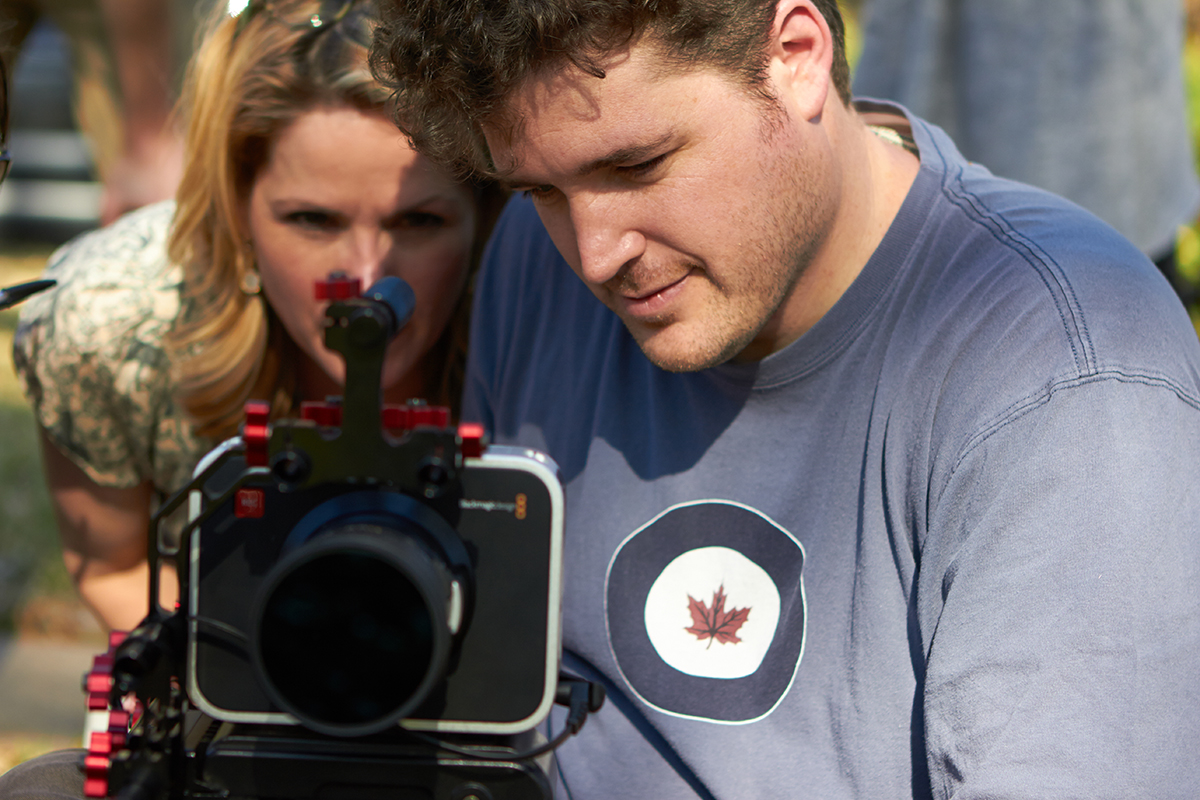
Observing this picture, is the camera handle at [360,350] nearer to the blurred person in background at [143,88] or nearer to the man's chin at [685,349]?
the man's chin at [685,349]

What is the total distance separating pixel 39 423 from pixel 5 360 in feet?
10.9

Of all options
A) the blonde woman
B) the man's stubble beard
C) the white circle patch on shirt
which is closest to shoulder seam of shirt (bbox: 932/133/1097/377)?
the man's stubble beard

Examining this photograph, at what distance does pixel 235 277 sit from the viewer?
84.4 inches

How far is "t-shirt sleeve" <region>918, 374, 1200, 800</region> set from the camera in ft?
3.45

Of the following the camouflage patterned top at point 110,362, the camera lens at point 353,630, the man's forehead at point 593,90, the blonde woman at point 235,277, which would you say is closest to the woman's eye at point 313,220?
the blonde woman at point 235,277

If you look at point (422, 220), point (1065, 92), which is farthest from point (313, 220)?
point (1065, 92)

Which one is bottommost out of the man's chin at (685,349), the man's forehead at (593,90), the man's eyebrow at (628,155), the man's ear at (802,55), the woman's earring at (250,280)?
the man's chin at (685,349)

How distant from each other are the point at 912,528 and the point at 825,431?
0.18 m

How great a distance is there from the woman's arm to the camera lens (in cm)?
141

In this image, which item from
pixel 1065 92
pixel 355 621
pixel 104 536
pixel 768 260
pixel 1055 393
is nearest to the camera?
pixel 355 621

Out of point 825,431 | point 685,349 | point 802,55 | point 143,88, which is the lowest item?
point 825,431

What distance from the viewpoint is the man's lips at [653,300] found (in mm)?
1385

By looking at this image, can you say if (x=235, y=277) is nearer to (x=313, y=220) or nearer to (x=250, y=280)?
(x=250, y=280)

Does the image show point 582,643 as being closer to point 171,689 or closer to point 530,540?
point 530,540
